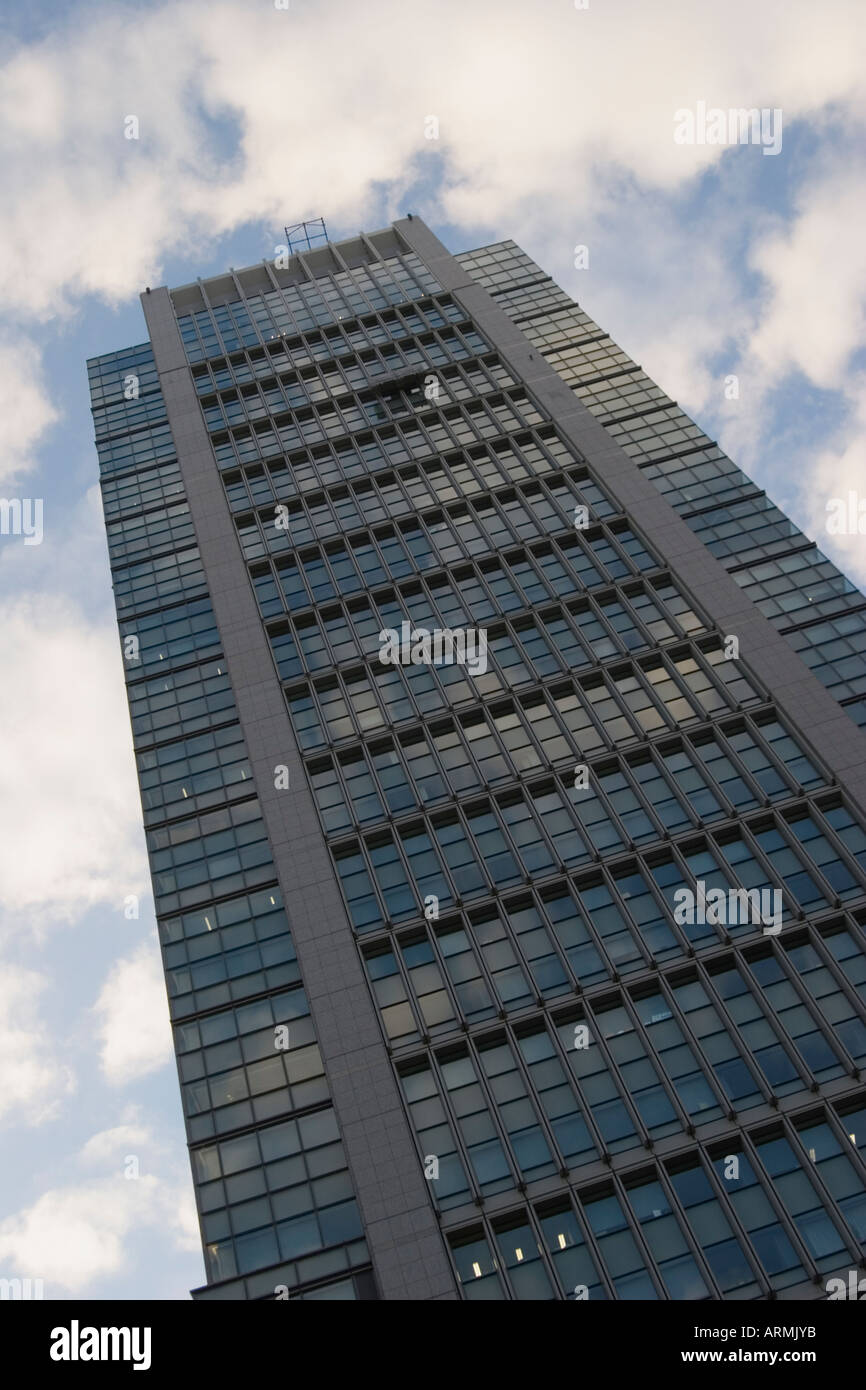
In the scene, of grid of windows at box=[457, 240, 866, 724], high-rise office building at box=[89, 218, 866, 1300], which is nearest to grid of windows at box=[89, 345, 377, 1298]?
high-rise office building at box=[89, 218, 866, 1300]

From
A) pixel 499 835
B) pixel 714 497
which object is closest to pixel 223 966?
pixel 499 835

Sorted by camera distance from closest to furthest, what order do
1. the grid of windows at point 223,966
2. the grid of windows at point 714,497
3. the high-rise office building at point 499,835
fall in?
the high-rise office building at point 499,835 < the grid of windows at point 223,966 < the grid of windows at point 714,497

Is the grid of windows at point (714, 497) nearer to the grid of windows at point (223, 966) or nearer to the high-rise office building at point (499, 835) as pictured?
the high-rise office building at point (499, 835)

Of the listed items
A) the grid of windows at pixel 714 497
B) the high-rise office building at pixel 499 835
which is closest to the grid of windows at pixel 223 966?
the high-rise office building at pixel 499 835

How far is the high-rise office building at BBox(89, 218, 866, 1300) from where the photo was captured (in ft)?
120

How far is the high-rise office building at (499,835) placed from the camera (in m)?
36.5

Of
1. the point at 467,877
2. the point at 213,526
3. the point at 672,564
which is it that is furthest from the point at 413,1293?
the point at 213,526

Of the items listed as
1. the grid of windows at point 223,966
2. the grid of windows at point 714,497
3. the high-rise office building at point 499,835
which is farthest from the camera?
the grid of windows at point 714,497

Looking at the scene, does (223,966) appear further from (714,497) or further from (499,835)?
(714,497)

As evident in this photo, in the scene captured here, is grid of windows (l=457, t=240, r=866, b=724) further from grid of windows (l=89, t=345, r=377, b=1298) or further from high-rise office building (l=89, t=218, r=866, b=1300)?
grid of windows (l=89, t=345, r=377, b=1298)

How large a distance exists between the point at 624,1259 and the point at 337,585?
3226 cm

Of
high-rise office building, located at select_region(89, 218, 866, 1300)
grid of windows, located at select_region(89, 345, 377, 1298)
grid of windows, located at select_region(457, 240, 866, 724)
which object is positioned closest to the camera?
high-rise office building, located at select_region(89, 218, 866, 1300)

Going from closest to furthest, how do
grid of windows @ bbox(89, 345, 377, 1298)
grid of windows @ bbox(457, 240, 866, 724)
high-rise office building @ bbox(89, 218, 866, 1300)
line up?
high-rise office building @ bbox(89, 218, 866, 1300) < grid of windows @ bbox(89, 345, 377, 1298) < grid of windows @ bbox(457, 240, 866, 724)

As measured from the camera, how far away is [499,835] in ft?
152
